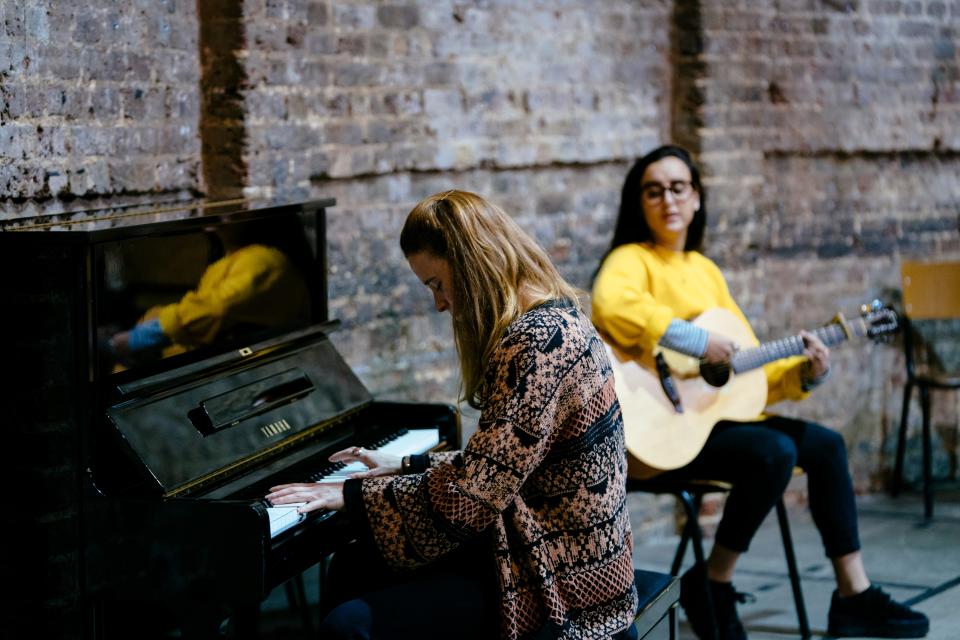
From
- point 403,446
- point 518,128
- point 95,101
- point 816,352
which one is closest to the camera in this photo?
point 403,446

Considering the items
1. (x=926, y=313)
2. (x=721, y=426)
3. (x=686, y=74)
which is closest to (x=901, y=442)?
(x=926, y=313)

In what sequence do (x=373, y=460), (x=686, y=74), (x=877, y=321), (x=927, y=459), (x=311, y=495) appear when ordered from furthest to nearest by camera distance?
(x=927, y=459), (x=686, y=74), (x=877, y=321), (x=373, y=460), (x=311, y=495)

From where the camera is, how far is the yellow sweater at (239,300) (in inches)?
108

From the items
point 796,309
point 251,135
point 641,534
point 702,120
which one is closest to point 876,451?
point 796,309

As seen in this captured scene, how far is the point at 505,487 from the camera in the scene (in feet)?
7.72

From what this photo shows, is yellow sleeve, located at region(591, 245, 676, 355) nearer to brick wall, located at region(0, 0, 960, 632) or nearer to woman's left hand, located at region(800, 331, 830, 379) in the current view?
woman's left hand, located at region(800, 331, 830, 379)

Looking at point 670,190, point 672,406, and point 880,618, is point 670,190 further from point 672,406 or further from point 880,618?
point 880,618

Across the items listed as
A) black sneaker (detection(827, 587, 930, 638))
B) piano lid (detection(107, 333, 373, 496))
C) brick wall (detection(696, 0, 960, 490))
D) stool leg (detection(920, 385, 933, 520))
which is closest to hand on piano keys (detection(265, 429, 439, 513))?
piano lid (detection(107, 333, 373, 496))

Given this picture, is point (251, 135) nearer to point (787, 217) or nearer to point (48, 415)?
point (48, 415)

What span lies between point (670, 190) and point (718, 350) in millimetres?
512

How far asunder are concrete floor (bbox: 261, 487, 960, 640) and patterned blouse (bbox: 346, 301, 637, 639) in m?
Result: 1.52

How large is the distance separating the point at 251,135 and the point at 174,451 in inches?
55.0

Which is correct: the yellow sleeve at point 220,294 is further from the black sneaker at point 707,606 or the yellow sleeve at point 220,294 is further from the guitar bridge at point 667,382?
the black sneaker at point 707,606

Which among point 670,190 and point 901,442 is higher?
point 670,190
